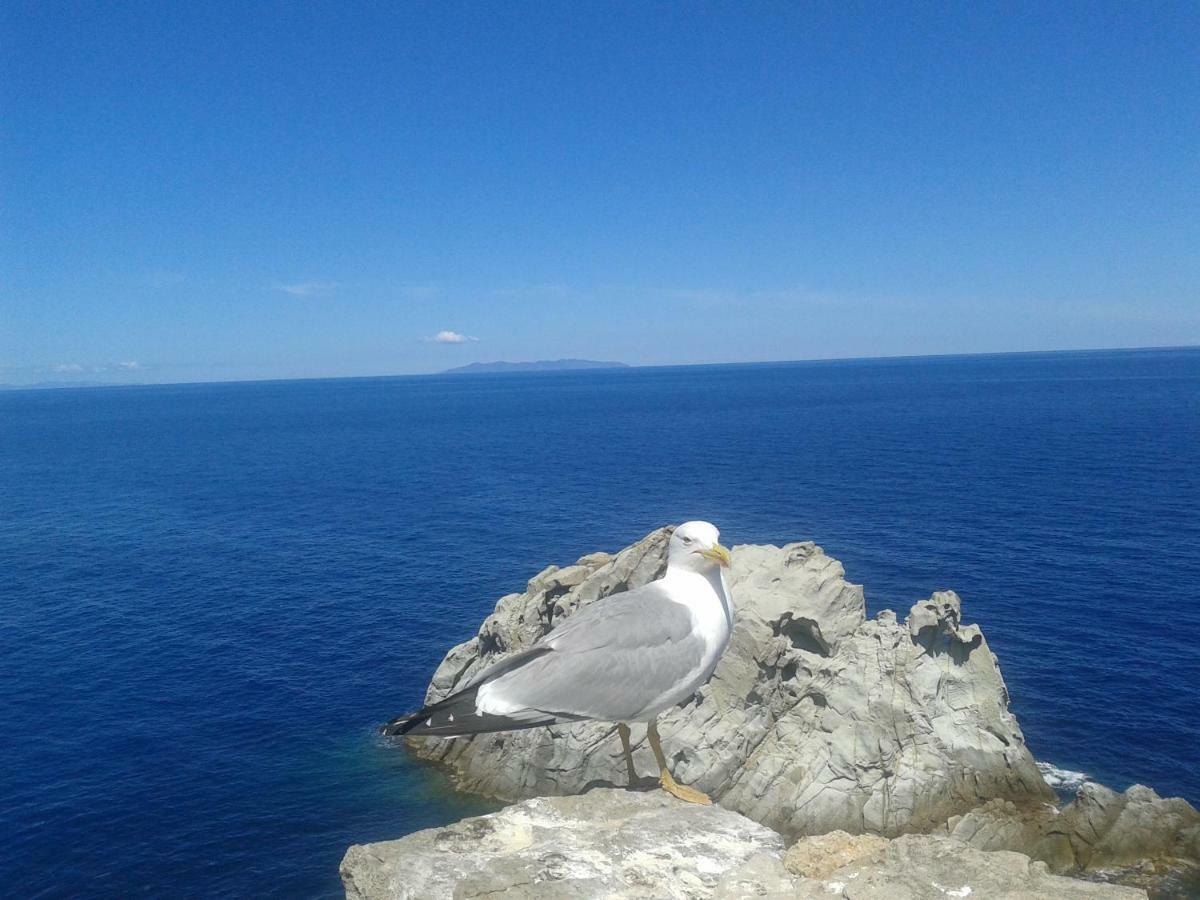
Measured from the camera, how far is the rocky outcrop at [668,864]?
9641 mm

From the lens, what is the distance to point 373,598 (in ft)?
201

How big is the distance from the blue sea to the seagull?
25.2 metres

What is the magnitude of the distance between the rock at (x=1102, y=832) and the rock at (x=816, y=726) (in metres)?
1.93

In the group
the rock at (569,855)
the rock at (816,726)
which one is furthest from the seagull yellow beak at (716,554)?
the rock at (816,726)

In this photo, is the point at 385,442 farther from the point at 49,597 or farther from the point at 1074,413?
the point at 1074,413

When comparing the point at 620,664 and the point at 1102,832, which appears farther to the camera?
the point at 1102,832

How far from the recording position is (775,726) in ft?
A: 113

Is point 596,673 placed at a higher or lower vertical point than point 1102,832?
higher

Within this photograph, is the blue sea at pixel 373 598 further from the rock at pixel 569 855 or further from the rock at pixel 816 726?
the rock at pixel 569 855

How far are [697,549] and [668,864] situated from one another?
4046mm

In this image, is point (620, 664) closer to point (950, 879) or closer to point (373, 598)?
point (950, 879)

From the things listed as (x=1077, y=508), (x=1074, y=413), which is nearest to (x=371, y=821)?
(x=1077, y=508)

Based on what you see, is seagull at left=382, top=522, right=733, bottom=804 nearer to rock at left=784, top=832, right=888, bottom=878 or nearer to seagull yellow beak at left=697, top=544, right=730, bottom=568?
seagull yellow beak at left=697, top=544, right=730, bottom=568

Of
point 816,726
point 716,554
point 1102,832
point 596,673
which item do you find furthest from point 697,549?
point 1102,832
